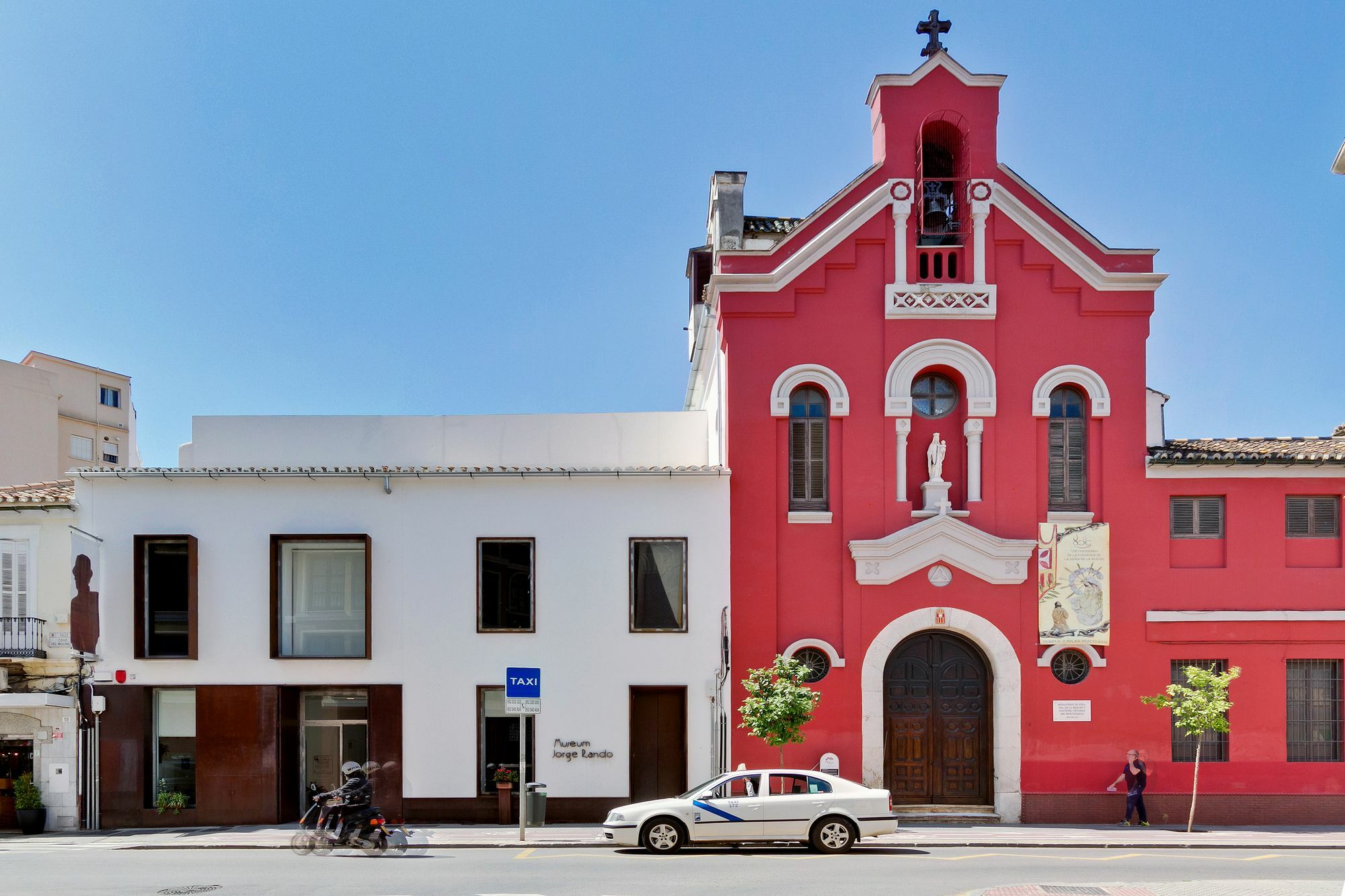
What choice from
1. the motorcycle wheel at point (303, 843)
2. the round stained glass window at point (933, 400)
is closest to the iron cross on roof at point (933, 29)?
the round stained glass window at point (933, 400)

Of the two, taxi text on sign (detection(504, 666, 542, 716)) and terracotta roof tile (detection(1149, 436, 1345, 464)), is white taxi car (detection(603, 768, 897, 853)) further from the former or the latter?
terracotta roof tile (detection(1149, 436, 1345, 464))

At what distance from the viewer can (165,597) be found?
22766mm

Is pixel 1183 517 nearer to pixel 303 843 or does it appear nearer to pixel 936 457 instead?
pixel 936 457

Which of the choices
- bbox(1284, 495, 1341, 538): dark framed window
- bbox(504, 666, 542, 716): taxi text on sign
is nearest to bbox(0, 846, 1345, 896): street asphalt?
bbox(504, 666, 542, 716): taxi text on sign

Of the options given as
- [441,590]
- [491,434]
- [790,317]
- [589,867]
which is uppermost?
[790,317]

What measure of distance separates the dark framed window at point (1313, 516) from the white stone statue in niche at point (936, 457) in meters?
6.94

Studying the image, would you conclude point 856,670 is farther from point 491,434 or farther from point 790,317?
point 491,434

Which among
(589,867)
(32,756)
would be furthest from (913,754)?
(32,756)

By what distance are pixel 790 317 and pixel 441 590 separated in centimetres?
875

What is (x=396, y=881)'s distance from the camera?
1491 cm

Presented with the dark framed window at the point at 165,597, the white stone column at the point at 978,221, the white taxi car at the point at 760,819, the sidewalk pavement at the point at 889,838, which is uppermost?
the white stone column at the point at 978,221

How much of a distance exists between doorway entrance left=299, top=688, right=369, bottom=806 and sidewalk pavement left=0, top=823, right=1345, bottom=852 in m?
1.34

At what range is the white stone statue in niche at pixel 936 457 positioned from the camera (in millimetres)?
22672

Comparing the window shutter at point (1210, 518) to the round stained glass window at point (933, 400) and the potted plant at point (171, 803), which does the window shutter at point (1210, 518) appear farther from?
the potted plant at point (171, 803)
